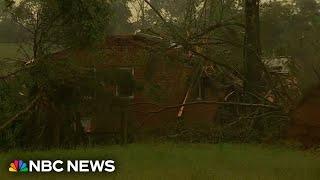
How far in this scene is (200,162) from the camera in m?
11.5

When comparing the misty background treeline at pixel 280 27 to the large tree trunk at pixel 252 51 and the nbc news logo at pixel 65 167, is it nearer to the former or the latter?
the large tree trunk at pixel 252 51

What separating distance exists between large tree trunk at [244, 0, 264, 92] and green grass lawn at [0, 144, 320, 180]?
292 cm

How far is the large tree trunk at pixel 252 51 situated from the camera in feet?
57.6

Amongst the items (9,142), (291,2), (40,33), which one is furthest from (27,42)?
(291,2)

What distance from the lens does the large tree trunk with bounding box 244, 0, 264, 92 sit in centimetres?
1756

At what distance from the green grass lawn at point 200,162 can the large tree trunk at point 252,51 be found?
292 centimetres

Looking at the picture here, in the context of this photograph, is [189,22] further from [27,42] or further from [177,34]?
[27,42]

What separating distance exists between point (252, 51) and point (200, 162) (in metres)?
6.80

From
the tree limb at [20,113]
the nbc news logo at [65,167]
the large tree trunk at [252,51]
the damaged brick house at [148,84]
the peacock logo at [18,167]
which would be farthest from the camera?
the large tree trunk at [252,51]

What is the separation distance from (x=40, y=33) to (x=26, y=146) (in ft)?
10.9

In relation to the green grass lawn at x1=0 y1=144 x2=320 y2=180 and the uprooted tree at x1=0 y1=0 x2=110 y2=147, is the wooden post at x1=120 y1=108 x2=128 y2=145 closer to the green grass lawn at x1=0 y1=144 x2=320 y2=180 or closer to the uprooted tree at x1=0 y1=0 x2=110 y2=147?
the uprooted tree at x1=0 y1=0 x2=110 y2=147

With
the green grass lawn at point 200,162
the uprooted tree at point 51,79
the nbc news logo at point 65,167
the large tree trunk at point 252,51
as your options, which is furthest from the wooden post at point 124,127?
the nbc news logo at point 65,167

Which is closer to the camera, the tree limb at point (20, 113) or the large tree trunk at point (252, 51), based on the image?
the tree limb at point (20, 113)

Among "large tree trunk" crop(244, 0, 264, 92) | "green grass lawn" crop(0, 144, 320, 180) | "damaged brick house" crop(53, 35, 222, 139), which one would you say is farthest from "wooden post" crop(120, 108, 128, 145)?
"large tree trunk" crop(244, 0, 264, 92)
